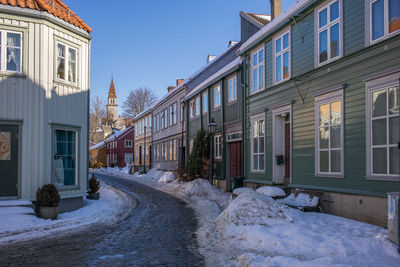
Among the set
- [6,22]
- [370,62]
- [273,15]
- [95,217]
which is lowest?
[95,217]

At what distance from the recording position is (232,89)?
59.3ft

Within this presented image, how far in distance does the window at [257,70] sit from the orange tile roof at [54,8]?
6630mm

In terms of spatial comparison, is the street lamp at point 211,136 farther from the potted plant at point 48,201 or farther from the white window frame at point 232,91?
the potted plant at point 48,201

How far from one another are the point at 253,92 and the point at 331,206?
6.76m

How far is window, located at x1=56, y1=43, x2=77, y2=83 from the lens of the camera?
12145 mm

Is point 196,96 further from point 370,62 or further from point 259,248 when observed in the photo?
point 259,248

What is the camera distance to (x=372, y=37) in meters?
9.15

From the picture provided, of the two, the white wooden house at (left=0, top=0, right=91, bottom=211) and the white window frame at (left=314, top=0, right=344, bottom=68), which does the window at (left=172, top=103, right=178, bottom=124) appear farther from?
the white window frame at (left=314, top=0, right=344, bottom=68)

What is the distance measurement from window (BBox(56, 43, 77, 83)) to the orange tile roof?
35.1 inches

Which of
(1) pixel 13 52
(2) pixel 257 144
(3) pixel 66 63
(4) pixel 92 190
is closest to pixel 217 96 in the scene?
(2) pixel 257 144

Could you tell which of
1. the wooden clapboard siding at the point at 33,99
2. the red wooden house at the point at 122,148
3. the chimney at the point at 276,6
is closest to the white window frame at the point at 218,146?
the chimney at the point at 276,6

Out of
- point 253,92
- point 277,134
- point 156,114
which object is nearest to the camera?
point 277,134

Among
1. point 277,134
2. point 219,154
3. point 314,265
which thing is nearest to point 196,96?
point 219,154

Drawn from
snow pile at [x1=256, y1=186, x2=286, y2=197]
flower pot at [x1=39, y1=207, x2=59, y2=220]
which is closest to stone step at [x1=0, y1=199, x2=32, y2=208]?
flower pot at [x1=39, y1=207, x2=59, y2=220]
